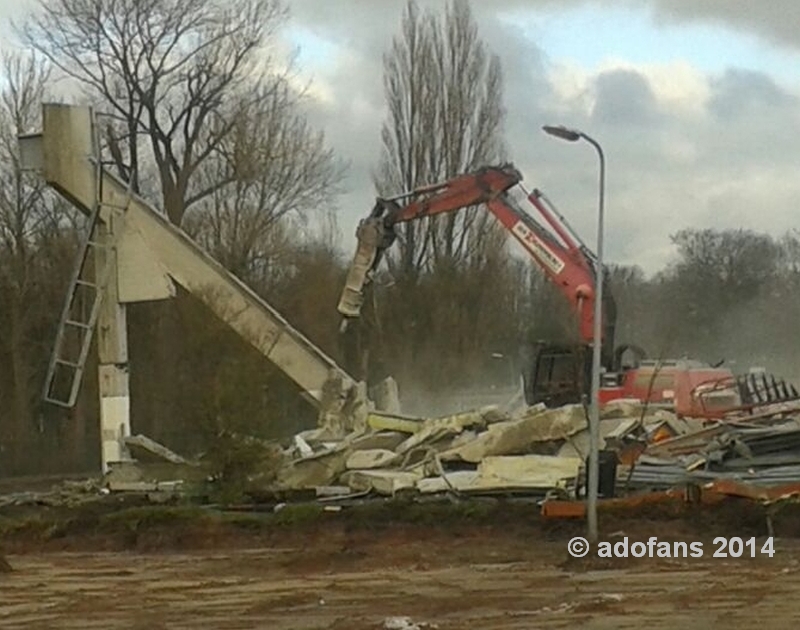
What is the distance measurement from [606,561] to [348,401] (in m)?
9.79

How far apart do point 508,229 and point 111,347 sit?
8.93 meters

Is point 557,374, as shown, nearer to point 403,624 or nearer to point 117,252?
point 117,252

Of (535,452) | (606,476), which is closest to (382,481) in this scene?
(535,452)

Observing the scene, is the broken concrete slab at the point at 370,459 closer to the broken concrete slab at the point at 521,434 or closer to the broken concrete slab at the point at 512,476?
the broken concrete slab at the point at 521,434

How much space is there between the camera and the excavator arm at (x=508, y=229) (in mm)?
29953

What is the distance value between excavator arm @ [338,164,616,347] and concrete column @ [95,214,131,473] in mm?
4907

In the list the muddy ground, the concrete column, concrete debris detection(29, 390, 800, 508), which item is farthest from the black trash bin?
the concrete column

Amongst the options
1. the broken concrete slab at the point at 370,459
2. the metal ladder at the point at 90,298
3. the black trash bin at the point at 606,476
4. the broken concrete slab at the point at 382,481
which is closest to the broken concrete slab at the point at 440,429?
the broken concrete slab at the point at 370,459

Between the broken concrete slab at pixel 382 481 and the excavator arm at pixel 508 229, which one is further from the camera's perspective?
the excavator arm at pixel 508 229

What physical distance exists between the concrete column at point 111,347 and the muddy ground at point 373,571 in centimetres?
226

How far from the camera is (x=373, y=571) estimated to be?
19.7 m

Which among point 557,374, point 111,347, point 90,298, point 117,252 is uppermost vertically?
point 117,252

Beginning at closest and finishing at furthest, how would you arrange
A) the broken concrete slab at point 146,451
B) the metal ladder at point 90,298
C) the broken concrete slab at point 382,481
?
the broken concrete slab at point 382,481 → the metal ladder at point 90,298 → the broken concrete slab at point 146,451

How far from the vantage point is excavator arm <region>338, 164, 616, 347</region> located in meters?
30.0
